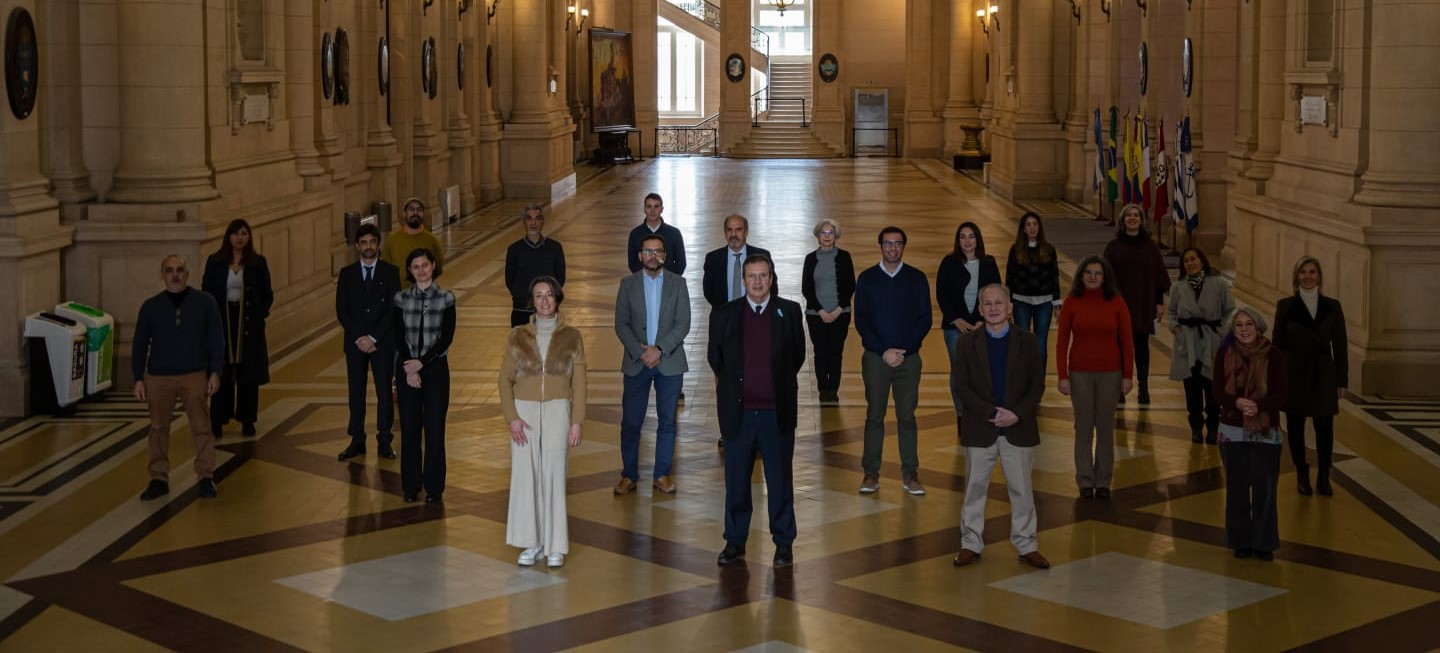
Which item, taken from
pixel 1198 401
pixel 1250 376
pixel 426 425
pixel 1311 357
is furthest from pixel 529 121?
pixel 1250 376

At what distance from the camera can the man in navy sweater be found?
10.3 m

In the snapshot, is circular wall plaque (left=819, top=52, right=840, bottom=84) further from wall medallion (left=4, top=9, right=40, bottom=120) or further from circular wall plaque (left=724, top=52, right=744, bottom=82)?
wall medallion (left=4, top=9, right=40, bottom=120)

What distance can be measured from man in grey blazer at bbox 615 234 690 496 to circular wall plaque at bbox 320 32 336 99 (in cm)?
972

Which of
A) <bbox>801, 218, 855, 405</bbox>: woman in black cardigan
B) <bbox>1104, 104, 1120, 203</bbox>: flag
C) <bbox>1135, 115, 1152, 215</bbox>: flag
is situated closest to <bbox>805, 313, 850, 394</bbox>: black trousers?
<bbox>801, 218, 855, 405</bbox>: woman in black cardigan

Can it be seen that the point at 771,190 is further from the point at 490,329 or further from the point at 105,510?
the point at 105,510

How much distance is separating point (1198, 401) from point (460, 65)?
18.4 meters

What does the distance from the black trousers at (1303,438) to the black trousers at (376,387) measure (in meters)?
A: 5.36

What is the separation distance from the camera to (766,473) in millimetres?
9000

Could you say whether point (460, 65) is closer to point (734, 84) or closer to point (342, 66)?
point (342, 66)

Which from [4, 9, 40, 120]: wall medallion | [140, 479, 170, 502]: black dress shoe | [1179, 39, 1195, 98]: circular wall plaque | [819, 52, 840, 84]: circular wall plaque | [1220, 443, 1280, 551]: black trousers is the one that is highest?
[819, 52, 840, 84]: circular wall plaque

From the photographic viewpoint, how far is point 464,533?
31.6 feet

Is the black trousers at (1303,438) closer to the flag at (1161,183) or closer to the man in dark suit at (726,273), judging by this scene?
the man in dark suit at (726,273)

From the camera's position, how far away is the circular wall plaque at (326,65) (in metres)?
19.2

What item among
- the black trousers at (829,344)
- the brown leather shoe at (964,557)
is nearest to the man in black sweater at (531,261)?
the black trousers at (829,344)
